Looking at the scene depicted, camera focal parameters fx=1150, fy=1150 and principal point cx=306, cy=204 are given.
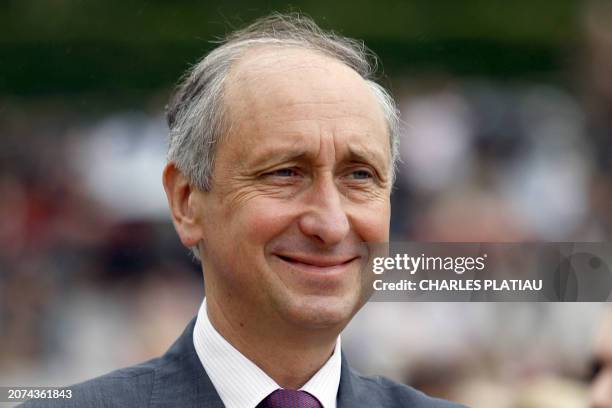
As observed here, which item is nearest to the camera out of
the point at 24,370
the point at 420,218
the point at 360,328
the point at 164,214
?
the point at 360,328

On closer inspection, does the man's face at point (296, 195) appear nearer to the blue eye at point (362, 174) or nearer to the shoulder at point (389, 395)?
the blue eye at point (362, 174)

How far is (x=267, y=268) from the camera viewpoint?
95.3 inches

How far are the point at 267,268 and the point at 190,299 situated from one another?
441cm

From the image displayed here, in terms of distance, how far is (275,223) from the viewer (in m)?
2.41

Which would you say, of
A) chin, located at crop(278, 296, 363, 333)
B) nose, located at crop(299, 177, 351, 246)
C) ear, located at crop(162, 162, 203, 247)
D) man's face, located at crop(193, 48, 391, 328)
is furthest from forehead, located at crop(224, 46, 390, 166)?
chin, located at crop(278, 296, 363, 333)

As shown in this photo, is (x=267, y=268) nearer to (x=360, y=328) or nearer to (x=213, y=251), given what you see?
(x=213, y=251)

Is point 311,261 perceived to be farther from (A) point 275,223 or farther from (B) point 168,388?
(B) point 168,388

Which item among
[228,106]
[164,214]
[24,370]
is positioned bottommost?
[24,370]

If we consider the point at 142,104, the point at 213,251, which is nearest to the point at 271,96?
the point at 213,251

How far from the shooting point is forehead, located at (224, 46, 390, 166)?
2443mm

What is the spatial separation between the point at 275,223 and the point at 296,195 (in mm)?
75

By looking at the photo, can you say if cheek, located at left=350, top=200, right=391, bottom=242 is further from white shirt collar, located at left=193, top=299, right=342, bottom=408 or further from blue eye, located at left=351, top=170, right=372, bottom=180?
white shirt collar, located at left=193, top=299, right=342, bottom=408

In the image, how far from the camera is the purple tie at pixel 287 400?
245cm

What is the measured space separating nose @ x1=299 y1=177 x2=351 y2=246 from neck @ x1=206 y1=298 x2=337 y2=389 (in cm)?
22
